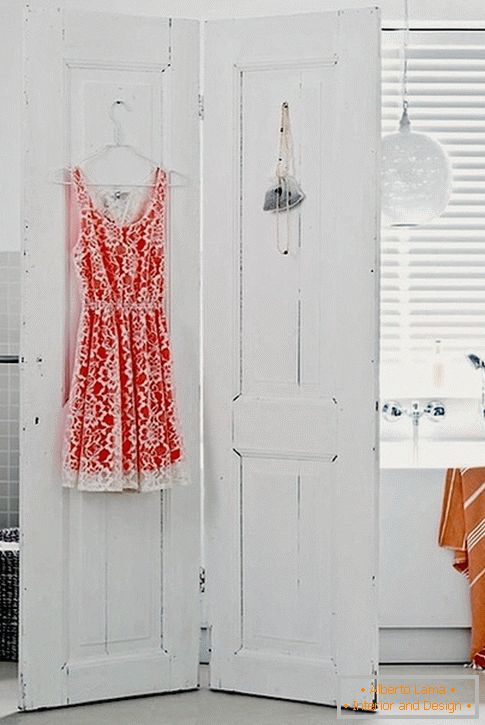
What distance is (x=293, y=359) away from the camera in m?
3.58

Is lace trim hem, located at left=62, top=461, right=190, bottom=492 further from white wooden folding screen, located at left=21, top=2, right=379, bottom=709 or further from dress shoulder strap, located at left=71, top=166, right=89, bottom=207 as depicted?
dress shoulder strap, located at left=71, top=166, right=89, bottom=207

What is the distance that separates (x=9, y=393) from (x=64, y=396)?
3.03 ft

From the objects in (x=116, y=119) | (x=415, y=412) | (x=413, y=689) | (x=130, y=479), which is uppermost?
(x=116, y=119)

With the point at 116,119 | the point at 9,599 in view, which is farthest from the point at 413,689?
the point at 116,119

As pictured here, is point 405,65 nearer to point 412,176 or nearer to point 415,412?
point 412,176

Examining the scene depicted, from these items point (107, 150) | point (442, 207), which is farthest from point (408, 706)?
point (107, 150)

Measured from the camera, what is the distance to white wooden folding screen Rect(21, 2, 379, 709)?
11.5 feet

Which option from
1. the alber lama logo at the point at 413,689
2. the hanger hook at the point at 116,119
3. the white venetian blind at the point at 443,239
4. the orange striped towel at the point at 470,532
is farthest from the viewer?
the white venetian blind at the point at 443,239

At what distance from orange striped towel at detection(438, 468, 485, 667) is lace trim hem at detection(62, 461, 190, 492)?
936 mm


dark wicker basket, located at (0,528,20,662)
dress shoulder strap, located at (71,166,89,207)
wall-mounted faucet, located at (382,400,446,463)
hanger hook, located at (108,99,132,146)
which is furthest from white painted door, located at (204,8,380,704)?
wall-mounted faucet, located at (382,400,446,463)

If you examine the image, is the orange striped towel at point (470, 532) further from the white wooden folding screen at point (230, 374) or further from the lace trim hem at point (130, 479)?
the lace trim hem at point (130, 479)

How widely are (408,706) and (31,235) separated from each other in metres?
1.82

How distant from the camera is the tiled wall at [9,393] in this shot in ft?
14.4

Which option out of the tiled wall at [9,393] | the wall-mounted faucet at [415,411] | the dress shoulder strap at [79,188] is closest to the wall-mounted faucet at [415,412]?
the wall-mounted faucet at [415,411]
